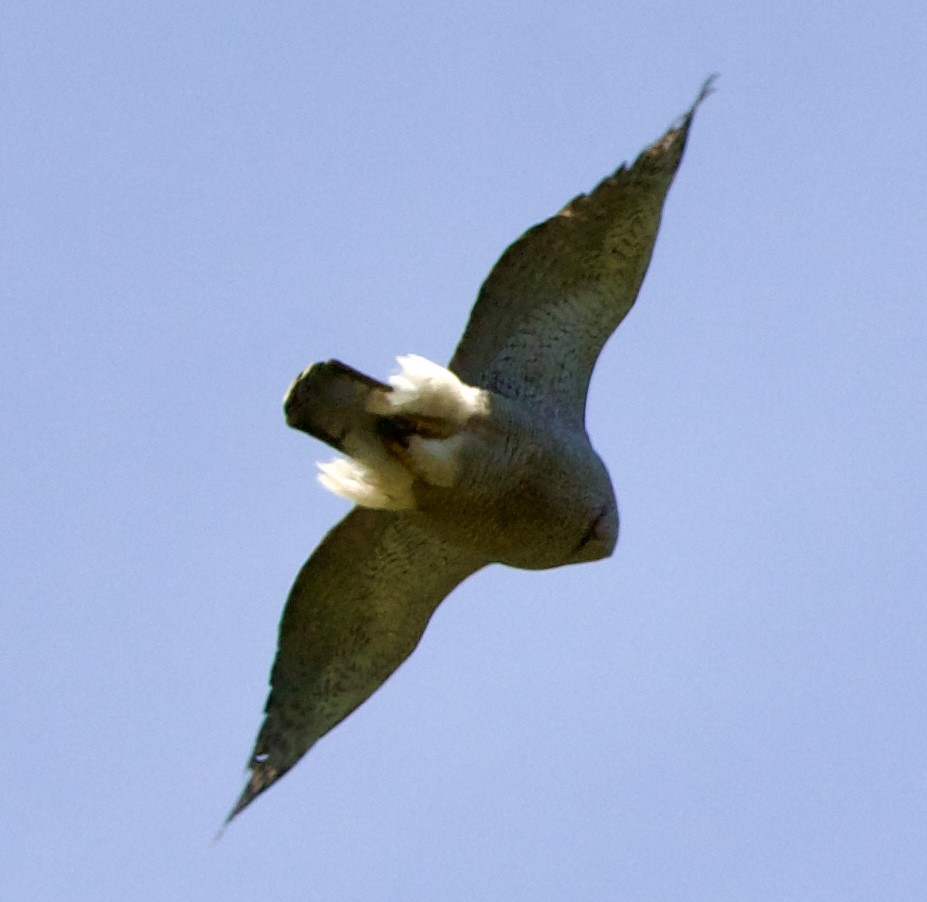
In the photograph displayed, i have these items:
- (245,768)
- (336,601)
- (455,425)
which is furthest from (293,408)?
(245,768)

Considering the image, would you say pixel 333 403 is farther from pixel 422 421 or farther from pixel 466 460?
pixel 466 460

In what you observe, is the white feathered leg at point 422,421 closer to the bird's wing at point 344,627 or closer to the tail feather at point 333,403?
the tail feather at point 333,403

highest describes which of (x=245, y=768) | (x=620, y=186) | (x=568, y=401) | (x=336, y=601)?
(x=620, y=186)

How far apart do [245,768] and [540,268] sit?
3.47m

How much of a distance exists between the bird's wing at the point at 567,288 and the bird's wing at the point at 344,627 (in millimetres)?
1121

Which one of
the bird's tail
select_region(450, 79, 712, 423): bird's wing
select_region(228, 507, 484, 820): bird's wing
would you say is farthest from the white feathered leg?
select_region(228, 507, 484, 820): bird's wing

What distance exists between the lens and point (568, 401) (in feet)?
42.6

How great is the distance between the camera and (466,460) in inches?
481

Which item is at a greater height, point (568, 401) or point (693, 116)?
point (693, 116)

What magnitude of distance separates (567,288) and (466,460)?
1.33 metres

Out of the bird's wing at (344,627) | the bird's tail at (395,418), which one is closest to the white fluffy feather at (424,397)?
the bird's tail at (395,418)

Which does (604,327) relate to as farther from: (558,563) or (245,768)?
(245,768)

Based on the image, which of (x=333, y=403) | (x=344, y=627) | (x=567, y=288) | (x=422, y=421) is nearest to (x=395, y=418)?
(x=422, y=421)

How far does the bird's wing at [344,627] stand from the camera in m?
13.2
